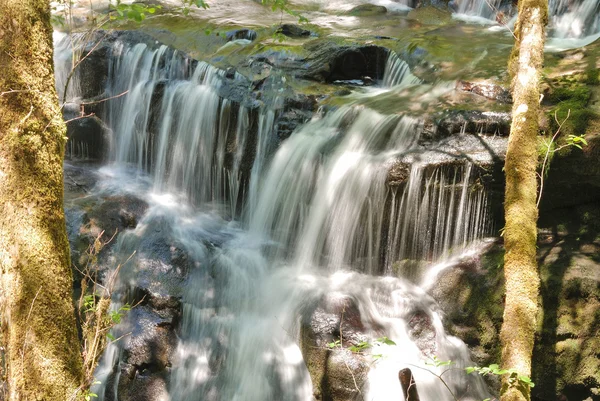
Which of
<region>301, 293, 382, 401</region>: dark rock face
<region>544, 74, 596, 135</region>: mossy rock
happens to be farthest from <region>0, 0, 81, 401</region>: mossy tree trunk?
<region>544, 74, 596, 135</region>: mossy rock

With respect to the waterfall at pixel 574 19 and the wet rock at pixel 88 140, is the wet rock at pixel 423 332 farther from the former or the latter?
the wet rock at pixel 88 140

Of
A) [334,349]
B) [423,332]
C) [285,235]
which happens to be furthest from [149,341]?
[423,332]

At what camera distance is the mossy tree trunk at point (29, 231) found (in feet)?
9.07

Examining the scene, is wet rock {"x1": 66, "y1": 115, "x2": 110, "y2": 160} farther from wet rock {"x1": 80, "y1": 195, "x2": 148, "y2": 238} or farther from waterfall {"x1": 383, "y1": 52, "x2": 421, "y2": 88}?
waterfall {"x1": 383, "y1": 52, "x2": 421, "y2": 88}

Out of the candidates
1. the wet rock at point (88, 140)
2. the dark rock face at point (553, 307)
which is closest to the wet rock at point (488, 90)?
the dark rock face at point (553, 307)

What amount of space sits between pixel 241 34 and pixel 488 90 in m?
5.68

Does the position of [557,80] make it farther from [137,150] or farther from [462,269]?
[137,150]

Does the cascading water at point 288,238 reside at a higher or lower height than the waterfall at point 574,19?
lower

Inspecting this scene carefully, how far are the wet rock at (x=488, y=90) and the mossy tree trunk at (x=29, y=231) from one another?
6.00 metres

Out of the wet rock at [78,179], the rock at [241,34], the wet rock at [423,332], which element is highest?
the rock at [241,34]

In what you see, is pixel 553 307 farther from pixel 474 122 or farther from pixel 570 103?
pixel 570 103

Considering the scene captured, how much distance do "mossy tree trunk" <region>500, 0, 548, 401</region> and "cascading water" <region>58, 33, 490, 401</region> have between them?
1.93 meters

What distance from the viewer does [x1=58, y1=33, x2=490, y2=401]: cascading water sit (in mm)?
6020

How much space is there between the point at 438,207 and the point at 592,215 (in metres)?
1.67
